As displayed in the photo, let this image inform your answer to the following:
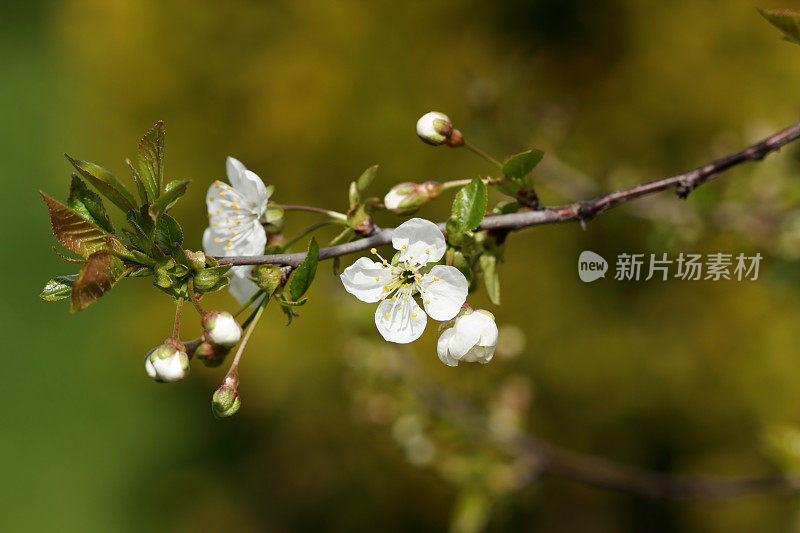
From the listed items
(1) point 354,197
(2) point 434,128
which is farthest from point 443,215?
(1) point 354,197

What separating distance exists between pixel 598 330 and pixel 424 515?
1184 millimetres

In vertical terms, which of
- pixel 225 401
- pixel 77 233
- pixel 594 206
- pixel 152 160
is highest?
pixel 594 206

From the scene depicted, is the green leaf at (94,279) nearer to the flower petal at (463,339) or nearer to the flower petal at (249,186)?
the flower petal at (249,186)

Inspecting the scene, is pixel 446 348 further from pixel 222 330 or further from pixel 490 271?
pixel 222 330

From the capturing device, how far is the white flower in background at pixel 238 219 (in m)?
0.81

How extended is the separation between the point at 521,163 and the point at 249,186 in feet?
1.18

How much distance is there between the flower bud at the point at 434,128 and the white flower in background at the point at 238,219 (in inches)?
8.8

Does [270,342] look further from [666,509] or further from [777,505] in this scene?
[777,505]

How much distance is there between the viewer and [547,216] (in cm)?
75

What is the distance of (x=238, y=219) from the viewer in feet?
2.95

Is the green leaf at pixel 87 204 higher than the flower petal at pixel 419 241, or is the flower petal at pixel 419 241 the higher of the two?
the flower petal at pixel 419 241

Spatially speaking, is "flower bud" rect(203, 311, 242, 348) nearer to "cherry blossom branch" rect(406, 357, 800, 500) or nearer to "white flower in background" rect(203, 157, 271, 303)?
"white flower in background" rect(203, 157, 271, 303)

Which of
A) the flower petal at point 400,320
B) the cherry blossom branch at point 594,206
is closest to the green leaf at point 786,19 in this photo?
the cherry blossom branch at point 594,206

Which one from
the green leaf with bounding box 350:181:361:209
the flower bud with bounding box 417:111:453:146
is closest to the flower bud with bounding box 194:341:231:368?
the green leaf with bounding box 350:181:361:209
